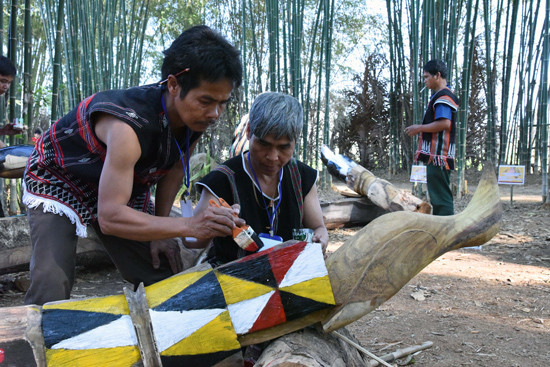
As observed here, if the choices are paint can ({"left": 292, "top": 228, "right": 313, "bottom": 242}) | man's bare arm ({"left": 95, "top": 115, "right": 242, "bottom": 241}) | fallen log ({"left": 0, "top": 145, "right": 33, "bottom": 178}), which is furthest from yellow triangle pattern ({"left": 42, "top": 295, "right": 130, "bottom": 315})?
fallen log ({"left": 0, "top": 145, "right": 33, "bottom": 178})

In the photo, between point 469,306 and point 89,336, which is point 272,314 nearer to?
point 89,336

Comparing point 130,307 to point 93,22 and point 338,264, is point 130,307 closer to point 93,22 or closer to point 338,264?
point 338,264

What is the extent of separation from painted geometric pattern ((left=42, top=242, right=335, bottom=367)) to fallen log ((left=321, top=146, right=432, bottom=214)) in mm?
3609

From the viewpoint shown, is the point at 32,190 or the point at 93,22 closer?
the point at 32,190

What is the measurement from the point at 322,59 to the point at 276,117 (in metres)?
6.43

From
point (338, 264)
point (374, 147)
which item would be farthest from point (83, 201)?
point (374, 147)

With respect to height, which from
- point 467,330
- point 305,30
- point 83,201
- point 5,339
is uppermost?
point 305,30

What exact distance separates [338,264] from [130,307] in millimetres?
647

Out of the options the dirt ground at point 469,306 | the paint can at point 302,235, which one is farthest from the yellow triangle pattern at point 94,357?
the dirt ground at point 469,306

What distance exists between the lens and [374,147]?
42.1 feet

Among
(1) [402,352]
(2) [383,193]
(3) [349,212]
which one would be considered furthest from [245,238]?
(3) [349,212]

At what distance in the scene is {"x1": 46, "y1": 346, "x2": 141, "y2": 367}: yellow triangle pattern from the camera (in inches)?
46.7

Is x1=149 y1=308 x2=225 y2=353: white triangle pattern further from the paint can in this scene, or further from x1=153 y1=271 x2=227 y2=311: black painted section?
the paint can

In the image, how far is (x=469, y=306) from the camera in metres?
2.84
